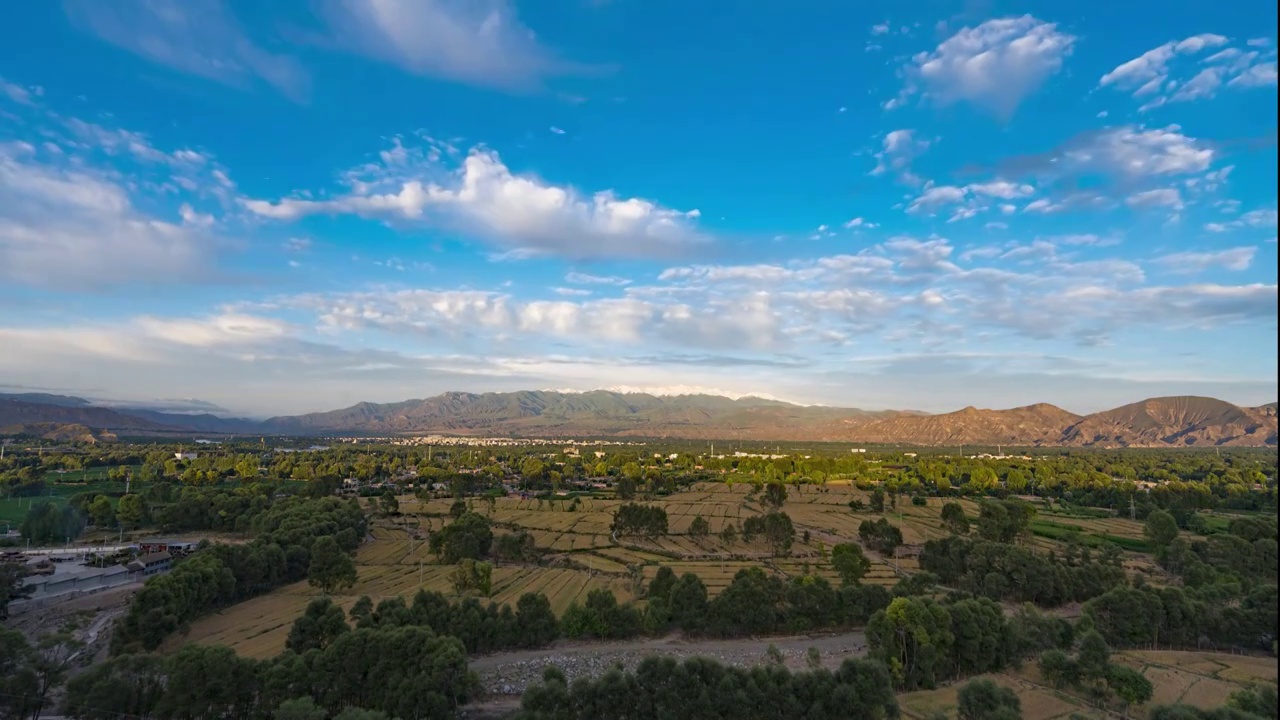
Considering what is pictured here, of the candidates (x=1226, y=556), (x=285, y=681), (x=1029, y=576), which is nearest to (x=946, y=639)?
(x=1029, y=576)

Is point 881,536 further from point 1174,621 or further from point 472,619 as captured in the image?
point 472,619

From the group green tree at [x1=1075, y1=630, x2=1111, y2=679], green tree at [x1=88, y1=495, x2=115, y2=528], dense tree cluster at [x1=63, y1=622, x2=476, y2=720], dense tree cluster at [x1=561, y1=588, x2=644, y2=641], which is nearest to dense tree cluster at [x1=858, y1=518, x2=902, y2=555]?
green tree at [x1=1075, y1=630, x2=1111, y2=679]

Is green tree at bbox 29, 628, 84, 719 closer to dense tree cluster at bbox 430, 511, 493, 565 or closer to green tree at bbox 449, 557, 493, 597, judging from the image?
green tree at bbox 449, 557, 493, 597

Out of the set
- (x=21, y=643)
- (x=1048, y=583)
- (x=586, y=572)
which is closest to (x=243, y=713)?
(x=21, y=643)

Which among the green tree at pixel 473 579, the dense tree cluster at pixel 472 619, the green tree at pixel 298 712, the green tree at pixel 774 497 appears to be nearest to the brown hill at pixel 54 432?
the green tree at pixel 473 579

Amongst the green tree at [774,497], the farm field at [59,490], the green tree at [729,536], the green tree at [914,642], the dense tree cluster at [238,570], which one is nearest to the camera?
the green tree at [914,642]

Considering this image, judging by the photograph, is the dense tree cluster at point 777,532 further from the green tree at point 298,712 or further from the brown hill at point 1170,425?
the brown hill at point 1170,425
